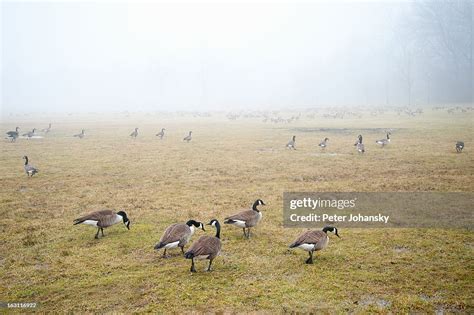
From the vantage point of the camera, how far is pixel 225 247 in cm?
1230

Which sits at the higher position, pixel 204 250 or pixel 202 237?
pixel 202 237

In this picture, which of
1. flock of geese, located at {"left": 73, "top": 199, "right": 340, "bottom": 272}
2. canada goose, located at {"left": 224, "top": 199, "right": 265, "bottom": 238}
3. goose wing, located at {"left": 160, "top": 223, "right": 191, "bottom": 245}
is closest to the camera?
flock of geese, located at {"left": 73, "top": 199, "right": 340, "bottom": 272}

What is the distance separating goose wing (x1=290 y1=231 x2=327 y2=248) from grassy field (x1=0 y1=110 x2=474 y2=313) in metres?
0.78

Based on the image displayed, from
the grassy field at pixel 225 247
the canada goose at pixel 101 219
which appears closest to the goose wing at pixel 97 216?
the canada goose at pixel 101 219

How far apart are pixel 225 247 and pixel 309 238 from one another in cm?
314

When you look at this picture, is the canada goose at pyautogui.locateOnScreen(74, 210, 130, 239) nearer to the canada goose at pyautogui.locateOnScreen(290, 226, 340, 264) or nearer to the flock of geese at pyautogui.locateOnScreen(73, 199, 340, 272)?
the flock of geese at pyautogui.locateOnScreen(73, 199, 340, 272)

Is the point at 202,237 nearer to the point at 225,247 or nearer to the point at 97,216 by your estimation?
the point at 225,247

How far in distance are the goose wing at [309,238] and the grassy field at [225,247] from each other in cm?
78

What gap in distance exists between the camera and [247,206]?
1644cm

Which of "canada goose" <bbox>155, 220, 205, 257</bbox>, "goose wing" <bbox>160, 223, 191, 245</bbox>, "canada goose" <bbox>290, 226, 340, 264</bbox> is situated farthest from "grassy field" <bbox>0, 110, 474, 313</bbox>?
"goose wing" <bbox>160, 223, 191, 245</bbox>

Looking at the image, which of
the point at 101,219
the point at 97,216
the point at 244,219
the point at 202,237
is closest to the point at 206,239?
the point at 202,237

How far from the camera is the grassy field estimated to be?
894 centimetres

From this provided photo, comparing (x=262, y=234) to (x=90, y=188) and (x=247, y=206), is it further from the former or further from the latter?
(x=90, y=188)

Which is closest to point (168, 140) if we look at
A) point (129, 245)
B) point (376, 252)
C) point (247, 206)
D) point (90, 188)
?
point (90, 188)
